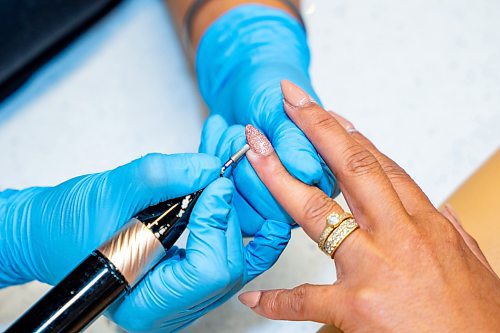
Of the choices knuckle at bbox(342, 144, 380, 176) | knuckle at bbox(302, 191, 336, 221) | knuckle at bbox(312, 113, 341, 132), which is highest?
knuckle at bbox(312, 113, 341, 132)

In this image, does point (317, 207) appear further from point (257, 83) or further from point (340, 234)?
point (257, 83)

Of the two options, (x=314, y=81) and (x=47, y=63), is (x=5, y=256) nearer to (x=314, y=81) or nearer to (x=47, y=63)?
(x=47, y=63)

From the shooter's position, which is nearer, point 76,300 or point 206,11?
point 76,300

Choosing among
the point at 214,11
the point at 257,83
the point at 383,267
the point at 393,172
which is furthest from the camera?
the point at 214,11

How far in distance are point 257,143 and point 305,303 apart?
0.22 metres

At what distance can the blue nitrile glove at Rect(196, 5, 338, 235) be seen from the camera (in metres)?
0.70

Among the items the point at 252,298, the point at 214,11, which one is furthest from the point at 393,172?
the point at 214,11

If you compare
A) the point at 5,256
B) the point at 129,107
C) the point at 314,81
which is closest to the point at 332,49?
the point at 314,81

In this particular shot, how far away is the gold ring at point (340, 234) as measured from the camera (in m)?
0.61

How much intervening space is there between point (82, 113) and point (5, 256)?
1.20ft

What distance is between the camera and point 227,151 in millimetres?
744

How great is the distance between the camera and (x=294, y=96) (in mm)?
732

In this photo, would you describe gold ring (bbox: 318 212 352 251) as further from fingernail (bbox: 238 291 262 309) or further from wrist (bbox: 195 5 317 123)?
wrist (bbox: 195 5 317 123)

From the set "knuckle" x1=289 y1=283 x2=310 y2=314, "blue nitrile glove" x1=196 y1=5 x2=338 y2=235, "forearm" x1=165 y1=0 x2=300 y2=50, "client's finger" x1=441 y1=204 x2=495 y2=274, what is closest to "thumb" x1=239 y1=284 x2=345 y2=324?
"knuckle" x1=289 y1=283 x2=310 y2=314
